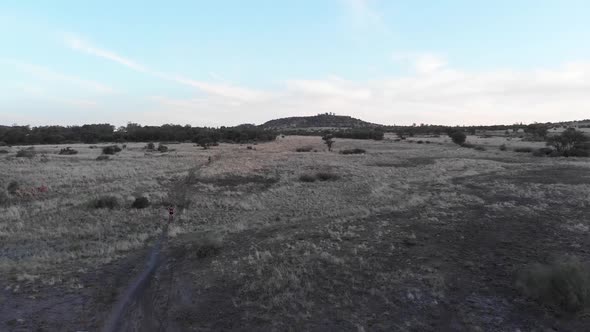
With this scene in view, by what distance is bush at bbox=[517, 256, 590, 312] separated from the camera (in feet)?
25.7

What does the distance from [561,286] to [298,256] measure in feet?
20.8

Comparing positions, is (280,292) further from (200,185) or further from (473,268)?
(200,185)

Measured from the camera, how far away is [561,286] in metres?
8.18

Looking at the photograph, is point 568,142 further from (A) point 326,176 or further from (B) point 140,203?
(B) point 140,203

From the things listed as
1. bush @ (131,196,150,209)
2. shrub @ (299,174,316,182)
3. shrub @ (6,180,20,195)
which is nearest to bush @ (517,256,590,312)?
bush @ (131,196,150,209)

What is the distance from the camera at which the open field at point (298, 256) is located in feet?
26.9

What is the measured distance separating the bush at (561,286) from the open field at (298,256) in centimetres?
25

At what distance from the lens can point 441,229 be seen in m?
14.7

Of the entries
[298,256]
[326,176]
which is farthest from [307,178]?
[298,256]

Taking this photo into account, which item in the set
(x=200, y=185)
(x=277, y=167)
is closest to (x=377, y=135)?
(x=277, y=167)

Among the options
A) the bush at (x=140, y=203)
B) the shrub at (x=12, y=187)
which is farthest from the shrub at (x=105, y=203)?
the shrub at (x=12, y=187)

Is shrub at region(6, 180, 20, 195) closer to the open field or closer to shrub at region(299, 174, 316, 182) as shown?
the open field

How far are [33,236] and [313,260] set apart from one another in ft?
35.1

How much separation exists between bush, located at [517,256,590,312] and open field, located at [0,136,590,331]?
0.81 ft
